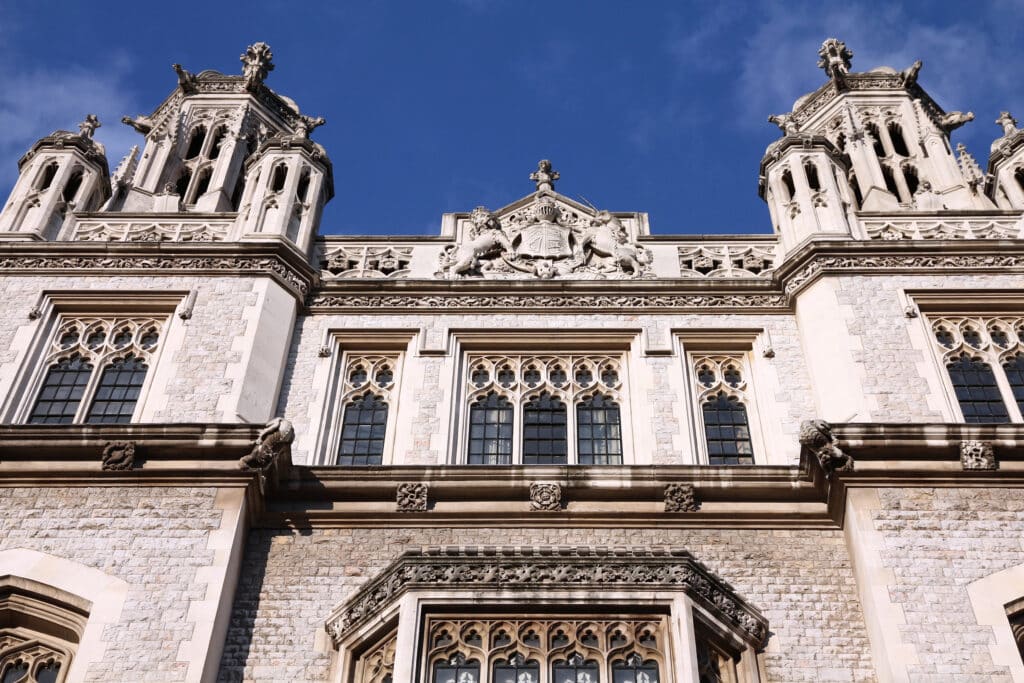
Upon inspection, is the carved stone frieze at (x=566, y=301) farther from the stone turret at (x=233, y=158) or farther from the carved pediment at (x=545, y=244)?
the stone turret at (x=233, y=158)

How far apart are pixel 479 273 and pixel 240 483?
5.97m

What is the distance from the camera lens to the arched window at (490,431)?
53.6ft

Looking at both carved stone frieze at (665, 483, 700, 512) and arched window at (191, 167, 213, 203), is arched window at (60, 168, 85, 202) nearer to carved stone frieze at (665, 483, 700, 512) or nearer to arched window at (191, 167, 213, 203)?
arched window at (191, 167, 213, 203)

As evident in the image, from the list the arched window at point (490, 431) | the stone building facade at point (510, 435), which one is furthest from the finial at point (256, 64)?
A: the arched window at point (490, 431)

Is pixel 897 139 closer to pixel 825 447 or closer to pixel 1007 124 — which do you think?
pixel 1007 124

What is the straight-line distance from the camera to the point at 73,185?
813 inches

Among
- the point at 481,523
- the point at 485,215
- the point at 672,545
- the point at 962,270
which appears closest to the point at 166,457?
the point at 481,523

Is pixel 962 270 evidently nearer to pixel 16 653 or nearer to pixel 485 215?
pixel 485 215

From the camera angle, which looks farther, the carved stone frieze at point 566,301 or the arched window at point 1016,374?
the carved stone frieze at point 566,301

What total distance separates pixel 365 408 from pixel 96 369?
370cm

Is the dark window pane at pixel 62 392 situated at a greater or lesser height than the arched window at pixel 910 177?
lesser

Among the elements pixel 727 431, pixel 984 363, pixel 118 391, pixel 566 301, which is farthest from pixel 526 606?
pixel 984 363

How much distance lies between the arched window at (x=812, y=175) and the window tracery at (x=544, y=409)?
192 inches

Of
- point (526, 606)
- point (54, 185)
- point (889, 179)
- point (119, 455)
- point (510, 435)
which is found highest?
point (889, 179)
